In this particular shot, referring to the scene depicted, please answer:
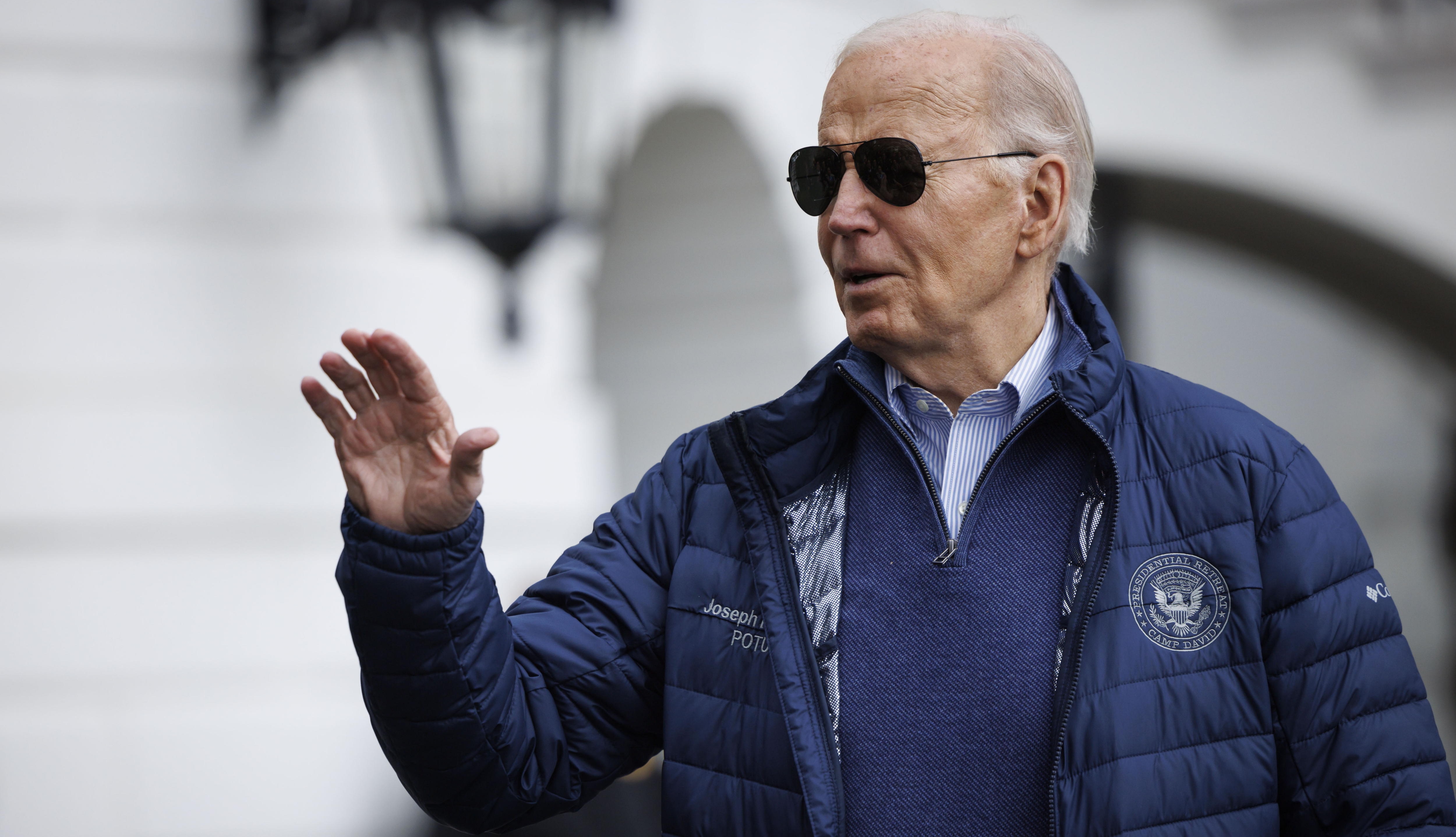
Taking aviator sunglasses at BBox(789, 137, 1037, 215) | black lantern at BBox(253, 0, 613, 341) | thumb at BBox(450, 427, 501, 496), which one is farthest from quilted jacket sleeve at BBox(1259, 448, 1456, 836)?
black lantern at BBox(253, 0, 613, 341)

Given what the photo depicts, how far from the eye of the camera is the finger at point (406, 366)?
1395 mm

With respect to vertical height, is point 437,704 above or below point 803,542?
below

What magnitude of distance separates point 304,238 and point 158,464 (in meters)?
0.66

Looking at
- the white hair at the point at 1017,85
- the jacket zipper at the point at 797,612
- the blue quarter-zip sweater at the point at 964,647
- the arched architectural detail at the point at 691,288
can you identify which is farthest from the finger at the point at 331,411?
the arched architectural detail at the point at 691,288

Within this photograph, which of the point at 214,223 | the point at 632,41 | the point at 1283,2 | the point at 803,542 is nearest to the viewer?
the point at 803,542

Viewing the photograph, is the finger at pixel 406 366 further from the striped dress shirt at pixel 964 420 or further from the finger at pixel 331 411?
the striped dress shirt at pixel 964 420

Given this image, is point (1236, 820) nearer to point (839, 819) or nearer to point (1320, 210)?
point (839, 819)

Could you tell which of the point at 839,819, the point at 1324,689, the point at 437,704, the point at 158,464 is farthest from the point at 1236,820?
the point at 158,464

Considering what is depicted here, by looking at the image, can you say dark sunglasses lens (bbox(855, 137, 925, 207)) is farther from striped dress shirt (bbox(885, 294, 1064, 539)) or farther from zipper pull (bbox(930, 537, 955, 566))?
zipper pull (bbox(930, 537, 955, 566))

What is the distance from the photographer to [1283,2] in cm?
569

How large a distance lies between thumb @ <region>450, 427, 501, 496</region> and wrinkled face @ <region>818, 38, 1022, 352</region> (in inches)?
19.4

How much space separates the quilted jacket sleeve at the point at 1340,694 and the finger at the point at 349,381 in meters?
0.98

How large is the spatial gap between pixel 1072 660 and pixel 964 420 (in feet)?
1.17

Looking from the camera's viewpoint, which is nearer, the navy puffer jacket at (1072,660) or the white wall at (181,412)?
the navy puffer jacket at (1072,660)
